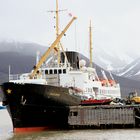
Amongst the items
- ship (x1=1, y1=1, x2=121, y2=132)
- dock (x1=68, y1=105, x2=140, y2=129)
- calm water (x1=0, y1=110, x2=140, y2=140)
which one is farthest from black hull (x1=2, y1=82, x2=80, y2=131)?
dock (x1=68, y1=105, x2=140, y2=129)

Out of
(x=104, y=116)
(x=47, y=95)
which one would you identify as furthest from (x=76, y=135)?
(x=104, y=116)

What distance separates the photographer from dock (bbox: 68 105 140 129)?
4594 centimetres

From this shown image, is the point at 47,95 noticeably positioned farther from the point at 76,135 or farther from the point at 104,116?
the point at 104,116

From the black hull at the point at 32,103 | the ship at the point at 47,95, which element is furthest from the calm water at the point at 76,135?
the ship at the point at 47,95

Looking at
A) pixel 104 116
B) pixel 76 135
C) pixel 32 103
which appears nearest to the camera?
pixel 76 135

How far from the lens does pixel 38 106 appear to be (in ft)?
143

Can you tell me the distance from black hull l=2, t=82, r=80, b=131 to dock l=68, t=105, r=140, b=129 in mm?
2488

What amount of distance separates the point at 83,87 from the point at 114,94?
15.7 m

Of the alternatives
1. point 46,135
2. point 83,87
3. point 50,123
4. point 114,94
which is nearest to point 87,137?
point 46,135

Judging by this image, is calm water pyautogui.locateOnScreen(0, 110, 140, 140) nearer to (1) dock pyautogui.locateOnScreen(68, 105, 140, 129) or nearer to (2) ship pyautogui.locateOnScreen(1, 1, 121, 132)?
(2) ship pyautogui.locateOnScreen(1, 1, 121, 132)

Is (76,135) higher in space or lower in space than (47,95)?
lower

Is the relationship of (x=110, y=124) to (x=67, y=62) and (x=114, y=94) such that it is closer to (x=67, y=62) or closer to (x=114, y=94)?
(x=67, y=62)

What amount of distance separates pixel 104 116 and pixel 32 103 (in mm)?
7888

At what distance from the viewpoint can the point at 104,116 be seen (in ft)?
152
